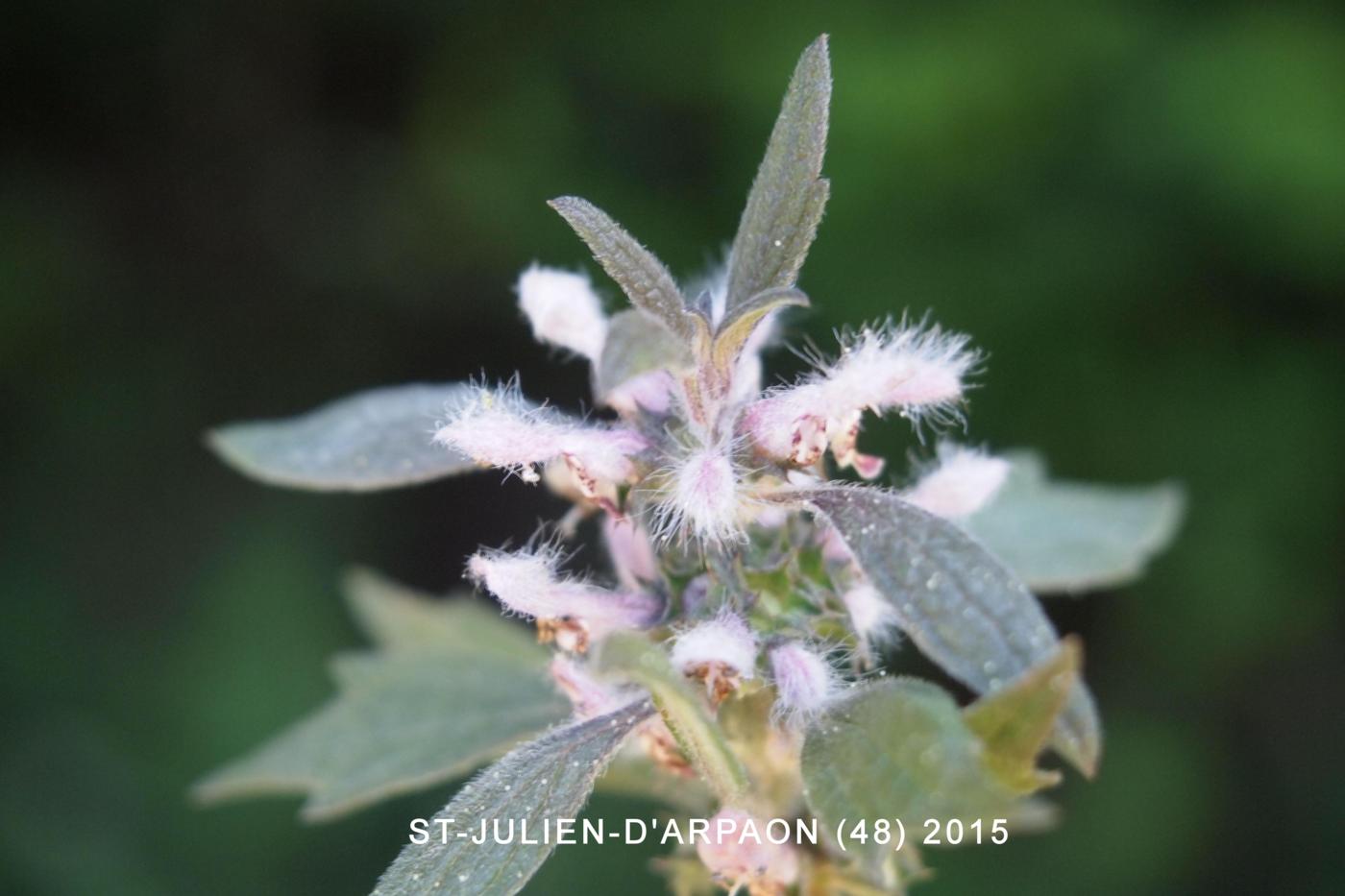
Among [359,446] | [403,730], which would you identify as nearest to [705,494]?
[359,446]

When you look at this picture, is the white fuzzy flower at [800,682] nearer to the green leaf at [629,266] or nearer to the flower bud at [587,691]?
the flower bud at [587,691]

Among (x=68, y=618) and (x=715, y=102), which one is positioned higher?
(x=715, y=102)

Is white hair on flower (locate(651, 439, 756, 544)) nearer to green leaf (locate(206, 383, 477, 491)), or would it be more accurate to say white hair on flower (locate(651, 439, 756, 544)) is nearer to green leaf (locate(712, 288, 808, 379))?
green leaf (locate(712, 288, 808, 379))

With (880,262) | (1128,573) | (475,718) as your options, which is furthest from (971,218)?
(475,718)

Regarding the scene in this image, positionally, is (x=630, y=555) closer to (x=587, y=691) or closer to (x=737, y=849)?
(x=587, y=691)

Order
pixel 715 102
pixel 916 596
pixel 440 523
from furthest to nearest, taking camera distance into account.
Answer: pixel 440 523 → pixel 715 102 → pixel 916 596

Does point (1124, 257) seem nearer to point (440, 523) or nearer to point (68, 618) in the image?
point (440, 523)

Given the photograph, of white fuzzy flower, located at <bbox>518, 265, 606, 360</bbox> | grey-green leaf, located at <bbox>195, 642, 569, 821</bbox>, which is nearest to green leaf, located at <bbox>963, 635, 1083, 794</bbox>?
white fuzzy flower, located at <bbox>518, 265, 606, 360</bbox>
